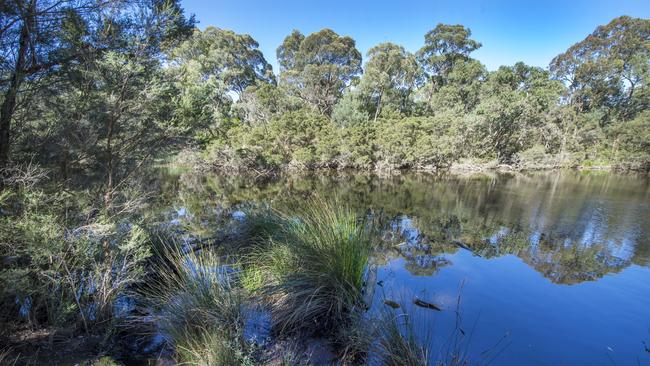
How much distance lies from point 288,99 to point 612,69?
122 feet

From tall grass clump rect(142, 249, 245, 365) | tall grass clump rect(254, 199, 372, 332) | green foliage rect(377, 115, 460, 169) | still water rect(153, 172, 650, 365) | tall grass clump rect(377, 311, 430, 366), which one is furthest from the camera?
green foliage rect(377, 115, 460, 169)

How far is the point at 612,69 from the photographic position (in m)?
32.0

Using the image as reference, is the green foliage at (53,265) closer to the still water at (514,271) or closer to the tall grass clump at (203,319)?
the tall grass clump at (203,319)

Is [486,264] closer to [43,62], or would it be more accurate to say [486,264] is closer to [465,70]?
[43,62]

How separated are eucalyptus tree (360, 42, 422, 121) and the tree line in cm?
16

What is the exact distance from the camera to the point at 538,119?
1090 inches

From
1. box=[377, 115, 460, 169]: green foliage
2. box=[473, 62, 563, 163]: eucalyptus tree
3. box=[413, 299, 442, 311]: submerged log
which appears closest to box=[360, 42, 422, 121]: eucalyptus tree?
box=[377, 115, 460, 169]: green foliage

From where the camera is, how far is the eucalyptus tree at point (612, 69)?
105 ft

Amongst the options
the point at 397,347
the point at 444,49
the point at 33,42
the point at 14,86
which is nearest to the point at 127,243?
the point at 14,86

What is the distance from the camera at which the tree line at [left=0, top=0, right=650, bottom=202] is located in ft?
8.59

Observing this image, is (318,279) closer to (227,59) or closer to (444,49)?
(227,59)

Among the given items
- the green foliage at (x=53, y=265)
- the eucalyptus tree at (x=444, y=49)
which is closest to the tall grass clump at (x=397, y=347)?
the green foliage at (x=53, y=265)

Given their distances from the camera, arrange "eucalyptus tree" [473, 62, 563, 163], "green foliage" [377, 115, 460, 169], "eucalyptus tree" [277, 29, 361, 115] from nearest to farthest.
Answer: "green foliage" [377, 115, 460, 169] < "eucalyptus tree" [473, 62, 563, 163] < "eucalyptus tree" [277, 29, 361, 115]

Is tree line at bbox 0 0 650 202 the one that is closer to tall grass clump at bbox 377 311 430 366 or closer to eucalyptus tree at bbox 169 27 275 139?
eucalyptus tree at bbox 169 27 275 139
